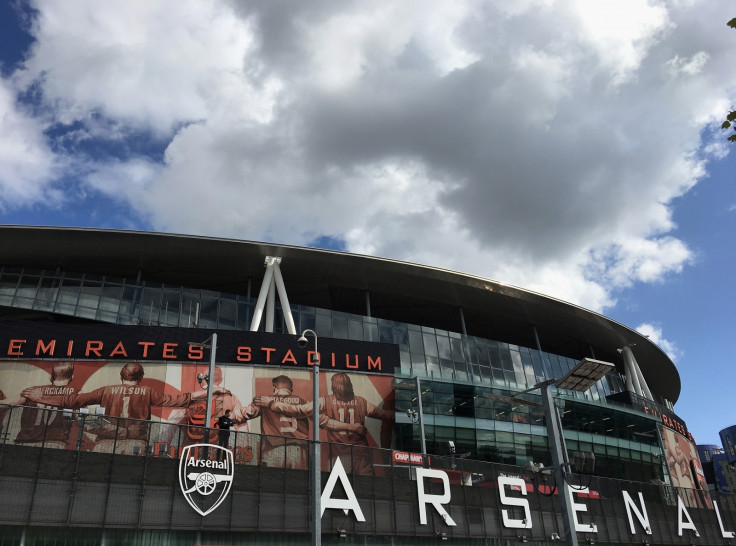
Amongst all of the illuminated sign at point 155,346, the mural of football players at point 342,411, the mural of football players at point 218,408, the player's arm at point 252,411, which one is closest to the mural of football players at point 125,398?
the mural of football players at point 218,408

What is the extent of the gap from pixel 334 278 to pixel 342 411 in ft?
40.3

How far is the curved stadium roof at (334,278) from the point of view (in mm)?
44125

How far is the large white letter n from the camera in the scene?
22.4 m

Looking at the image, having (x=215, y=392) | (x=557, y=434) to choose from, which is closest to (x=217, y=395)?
(x=215, y=392)

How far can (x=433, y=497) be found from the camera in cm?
2280

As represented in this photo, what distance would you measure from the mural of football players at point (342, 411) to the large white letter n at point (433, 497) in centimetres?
1668

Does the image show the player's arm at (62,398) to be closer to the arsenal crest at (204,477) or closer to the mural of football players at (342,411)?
the mural of football players at (342,411)

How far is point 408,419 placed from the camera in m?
41.4

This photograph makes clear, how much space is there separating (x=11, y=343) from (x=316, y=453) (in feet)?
96.3

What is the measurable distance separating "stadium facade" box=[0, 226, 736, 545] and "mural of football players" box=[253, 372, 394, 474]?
0.49 ft

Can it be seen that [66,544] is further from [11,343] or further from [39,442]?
[11,343]

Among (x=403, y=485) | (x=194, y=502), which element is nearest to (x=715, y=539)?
(x=403, y=485)

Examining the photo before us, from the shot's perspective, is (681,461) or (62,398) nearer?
(62,398)

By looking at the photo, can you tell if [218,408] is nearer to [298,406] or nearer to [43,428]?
[298,406]
